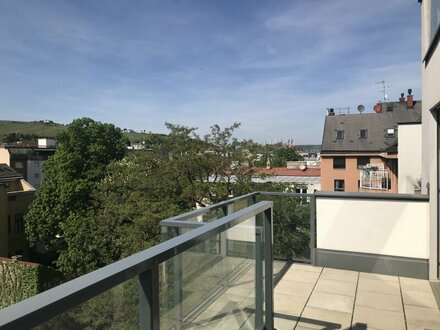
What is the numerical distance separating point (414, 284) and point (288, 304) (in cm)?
178

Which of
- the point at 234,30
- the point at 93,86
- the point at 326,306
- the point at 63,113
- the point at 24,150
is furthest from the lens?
the point at 24,150

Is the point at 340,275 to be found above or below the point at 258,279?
below

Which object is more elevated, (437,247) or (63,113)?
(63,113)

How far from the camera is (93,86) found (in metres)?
23.4

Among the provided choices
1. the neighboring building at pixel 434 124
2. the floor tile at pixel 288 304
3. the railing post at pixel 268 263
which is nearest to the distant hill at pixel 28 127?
the floor tile at pixel 288 304

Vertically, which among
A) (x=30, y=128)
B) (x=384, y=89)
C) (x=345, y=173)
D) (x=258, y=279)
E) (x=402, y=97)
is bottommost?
(x=345, y=173)

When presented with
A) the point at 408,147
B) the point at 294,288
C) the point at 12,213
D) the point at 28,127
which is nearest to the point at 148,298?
the point at 294,288

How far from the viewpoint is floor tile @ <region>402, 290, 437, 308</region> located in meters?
3.88

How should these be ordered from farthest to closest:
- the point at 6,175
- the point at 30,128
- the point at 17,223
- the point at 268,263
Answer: the point at 30,128
the point at 6,175
the point at 17,223
the point at 268,263

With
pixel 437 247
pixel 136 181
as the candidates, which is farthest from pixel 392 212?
pixel 136 181

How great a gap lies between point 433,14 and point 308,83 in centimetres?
1826

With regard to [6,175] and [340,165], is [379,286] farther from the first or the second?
[340,165]

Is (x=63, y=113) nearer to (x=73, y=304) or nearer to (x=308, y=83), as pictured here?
(x=308, y=83)

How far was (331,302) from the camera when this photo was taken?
13.1ft
